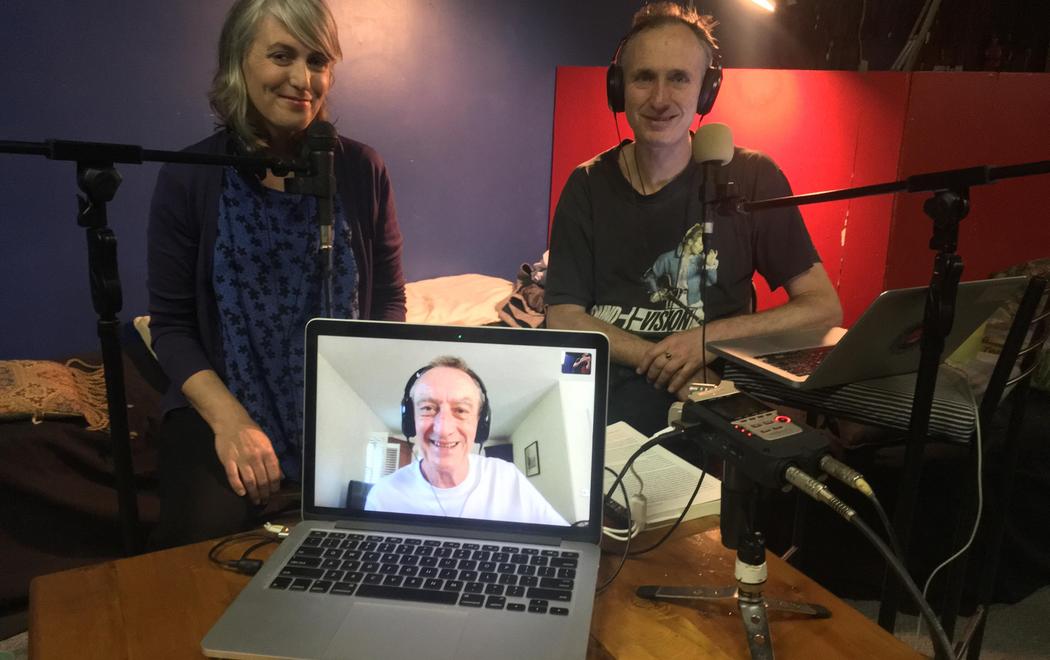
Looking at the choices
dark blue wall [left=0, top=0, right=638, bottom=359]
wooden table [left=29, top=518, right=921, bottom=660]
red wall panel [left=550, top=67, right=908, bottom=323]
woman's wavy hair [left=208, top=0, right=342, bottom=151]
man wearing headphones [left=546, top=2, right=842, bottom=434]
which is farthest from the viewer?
red wall panel [left=550, top=67, right=908, bottom=323]

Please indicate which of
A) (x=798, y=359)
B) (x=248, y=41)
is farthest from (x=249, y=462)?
(x=798, y=359)

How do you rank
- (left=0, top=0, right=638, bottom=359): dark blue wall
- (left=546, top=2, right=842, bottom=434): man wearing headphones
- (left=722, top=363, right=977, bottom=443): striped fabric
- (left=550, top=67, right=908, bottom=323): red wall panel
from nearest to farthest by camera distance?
1. (left=722, top=363, right=977, bottom=443): striped fabric
2. (left=546, top=2, right=842, bottom=434): man wearing headphones
3. (left=0, top=0, right=638, bottom=359): dark blue wall
4. (left=550, top=67, right=908, bottom=323): red wall panel

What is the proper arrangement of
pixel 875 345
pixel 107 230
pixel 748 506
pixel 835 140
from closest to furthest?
1. pixel 748 506
2. pixel 107 230
3. pixel 875 345
4. pixel 835 140

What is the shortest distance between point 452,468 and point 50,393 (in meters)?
1.55

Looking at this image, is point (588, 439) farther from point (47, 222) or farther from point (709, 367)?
point (47, 222)

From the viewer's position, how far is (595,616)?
79cm

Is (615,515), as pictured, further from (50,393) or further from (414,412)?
(50,393)

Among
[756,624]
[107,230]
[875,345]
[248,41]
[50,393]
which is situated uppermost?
[248,41]

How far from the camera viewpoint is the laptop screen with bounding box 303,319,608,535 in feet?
2.86

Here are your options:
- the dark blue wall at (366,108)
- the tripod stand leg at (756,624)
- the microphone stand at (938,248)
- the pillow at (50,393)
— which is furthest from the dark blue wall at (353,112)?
the tripod stand leg at (756,624)

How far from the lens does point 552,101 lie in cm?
341

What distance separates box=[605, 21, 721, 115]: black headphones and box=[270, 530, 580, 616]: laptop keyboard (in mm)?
1228

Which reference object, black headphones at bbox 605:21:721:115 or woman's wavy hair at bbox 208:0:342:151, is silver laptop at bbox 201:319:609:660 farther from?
black headphones at bbox 605:21:721:115

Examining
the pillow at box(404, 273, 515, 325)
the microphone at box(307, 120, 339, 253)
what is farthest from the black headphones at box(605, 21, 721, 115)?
the pillow at box(404, 273, 515, 325)
